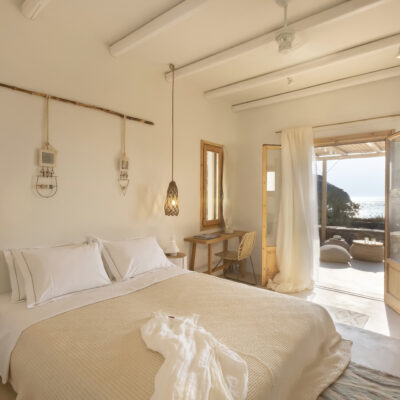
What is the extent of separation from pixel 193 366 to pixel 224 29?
8.93ft

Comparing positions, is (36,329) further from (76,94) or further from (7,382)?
(76,94)

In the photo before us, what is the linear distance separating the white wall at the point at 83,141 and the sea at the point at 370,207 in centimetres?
558

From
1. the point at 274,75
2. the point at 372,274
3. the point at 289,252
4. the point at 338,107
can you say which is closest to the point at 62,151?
the point at 274,75

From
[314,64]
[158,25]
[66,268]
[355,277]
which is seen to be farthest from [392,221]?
[66,268]

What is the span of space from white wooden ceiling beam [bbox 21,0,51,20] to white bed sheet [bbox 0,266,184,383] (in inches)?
88.4

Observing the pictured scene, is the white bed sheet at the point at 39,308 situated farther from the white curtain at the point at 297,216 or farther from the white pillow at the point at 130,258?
the white curtain at the point at 297,216

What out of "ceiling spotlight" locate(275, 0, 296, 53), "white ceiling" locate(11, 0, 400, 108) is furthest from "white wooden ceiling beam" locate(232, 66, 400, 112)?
"ceiling spotlight" locate(275, 0, 296, 53)

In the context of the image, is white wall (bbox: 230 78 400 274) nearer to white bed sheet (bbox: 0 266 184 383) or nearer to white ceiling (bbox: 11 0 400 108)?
white ceiling (bbox: 11 0 400 108)

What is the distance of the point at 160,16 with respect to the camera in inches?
93.4

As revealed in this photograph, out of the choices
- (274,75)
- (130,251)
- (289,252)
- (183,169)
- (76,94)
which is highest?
(274,75)

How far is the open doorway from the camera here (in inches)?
209

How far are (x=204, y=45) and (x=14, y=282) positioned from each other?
2772mm

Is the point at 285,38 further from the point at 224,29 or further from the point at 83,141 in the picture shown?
the point at 83,141

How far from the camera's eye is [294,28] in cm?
237
